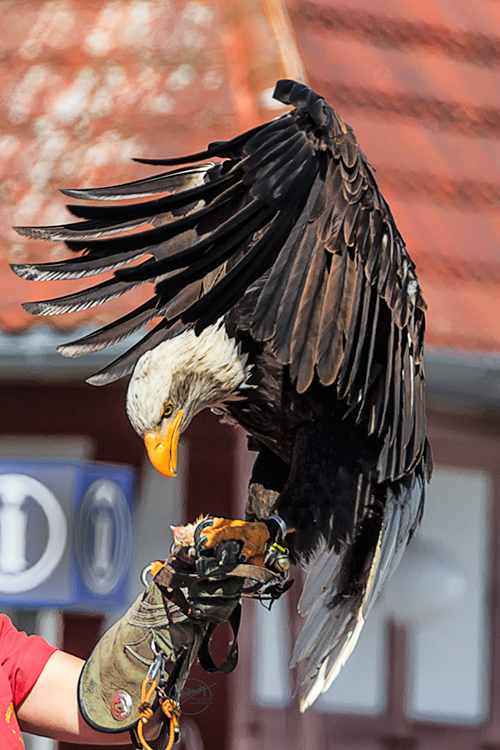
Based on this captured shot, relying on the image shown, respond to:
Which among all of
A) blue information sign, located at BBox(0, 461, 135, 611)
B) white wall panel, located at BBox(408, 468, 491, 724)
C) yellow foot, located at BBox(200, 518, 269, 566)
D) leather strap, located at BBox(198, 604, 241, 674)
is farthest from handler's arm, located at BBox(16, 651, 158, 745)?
white wall panel, located at BBox(408, 468, 491, 724)

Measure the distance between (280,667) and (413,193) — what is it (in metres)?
1.95

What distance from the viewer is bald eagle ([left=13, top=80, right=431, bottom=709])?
1.89 m

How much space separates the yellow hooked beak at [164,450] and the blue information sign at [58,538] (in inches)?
94.4

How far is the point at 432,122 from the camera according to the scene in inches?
204

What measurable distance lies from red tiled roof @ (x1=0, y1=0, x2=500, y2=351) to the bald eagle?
2.17 metres

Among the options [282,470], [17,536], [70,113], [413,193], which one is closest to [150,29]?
[70,113]

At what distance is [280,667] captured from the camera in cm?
503

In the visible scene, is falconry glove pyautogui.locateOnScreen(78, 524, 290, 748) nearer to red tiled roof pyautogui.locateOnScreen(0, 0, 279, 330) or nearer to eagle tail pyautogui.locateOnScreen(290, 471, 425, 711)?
eagle tail pyautogui.locateOnScreen(290, 471, 425, 711)

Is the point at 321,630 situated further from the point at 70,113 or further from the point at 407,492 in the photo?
the point at 70,113

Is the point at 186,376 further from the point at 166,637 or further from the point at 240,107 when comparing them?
the point at 240,107

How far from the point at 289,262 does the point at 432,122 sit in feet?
11.3

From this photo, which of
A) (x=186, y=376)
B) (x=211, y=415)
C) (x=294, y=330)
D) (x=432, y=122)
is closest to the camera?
(x=294, y=330)

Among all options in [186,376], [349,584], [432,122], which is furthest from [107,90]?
[349,584]

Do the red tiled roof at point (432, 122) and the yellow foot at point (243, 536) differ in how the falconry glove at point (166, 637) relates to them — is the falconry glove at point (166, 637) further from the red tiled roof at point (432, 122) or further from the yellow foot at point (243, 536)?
the red tiled roof at point (432, 122)
